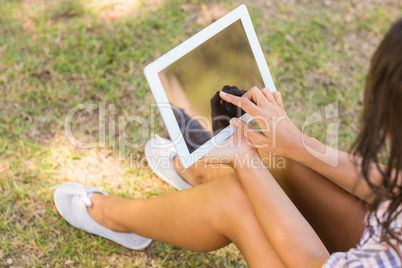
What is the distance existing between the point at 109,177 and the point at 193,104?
654 mm

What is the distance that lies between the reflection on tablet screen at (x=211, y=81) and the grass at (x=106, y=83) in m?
0.58

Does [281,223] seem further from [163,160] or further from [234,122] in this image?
[163,160]

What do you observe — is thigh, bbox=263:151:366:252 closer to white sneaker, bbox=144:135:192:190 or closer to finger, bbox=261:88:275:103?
finger, bbox=261:88:275:103

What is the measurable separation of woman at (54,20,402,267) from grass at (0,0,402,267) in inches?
14.4

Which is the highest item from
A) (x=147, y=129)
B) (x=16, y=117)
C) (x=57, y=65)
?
(x=57, y=65)

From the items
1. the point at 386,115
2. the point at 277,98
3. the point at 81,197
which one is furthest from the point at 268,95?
the point at 81,197

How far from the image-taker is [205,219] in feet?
4.07

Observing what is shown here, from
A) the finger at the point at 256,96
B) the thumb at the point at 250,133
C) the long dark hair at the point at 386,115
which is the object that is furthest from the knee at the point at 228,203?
the long dark hair at the point at 386,115

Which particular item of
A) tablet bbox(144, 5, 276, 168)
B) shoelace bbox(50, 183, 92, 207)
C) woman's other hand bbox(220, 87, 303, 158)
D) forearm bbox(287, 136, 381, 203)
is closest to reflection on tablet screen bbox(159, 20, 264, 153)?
tablet bbox(144, 5, 276, 168)

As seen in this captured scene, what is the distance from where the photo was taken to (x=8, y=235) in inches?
63.9

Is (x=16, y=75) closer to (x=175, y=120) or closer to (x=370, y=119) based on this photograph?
(x=175, y=120)

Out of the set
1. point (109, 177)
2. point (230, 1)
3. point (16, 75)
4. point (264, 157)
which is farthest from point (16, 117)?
point (230, 1)

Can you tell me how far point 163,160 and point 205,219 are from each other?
0.65 meters

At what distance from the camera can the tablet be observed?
4.23 ft
